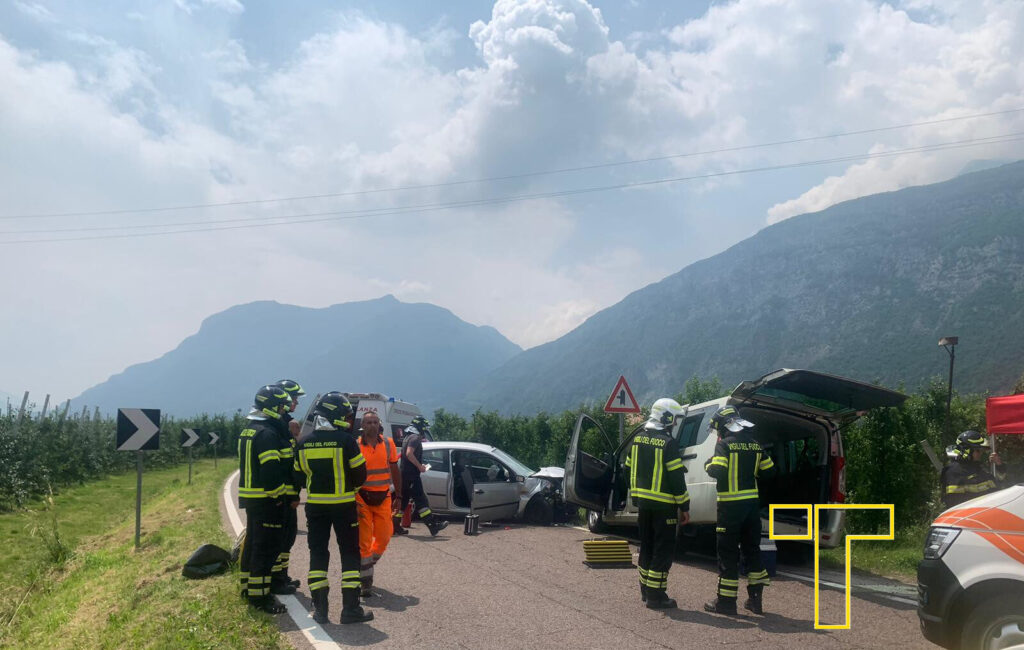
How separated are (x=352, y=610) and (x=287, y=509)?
1309 millimetres

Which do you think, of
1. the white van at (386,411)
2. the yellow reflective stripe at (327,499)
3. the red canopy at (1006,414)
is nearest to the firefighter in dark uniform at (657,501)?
the yellow reflective stripe at (327,499)

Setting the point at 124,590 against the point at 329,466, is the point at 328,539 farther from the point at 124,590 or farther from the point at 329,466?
the point at 124,590

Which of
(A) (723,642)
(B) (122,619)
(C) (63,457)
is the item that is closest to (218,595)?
(B) (122,619)

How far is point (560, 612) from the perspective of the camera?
6.73 meters

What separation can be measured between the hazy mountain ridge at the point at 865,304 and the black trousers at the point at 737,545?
86.4 metres

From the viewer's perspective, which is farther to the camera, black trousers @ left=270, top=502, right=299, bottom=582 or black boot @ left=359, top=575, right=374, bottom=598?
black boot @ left=359, top=575, right=374, bottom=598

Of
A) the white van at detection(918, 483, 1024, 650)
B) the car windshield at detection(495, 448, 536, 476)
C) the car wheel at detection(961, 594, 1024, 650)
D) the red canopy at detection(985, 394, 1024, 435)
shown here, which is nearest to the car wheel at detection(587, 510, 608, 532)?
the car windshield at detection(495, 448, 536, 476)

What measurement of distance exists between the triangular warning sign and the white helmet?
5.98 meters

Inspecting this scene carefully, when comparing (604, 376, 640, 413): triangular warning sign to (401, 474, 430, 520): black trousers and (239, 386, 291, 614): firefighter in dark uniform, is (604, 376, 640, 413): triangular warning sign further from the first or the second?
(239, 386, 291, 614): firefighter in dark uniform

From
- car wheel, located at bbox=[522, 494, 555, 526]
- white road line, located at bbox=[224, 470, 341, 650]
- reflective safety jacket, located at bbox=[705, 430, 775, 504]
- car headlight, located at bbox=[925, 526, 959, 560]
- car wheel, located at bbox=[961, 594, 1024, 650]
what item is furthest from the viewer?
car wheel, located at bbox=[522, 494, 555, 526]

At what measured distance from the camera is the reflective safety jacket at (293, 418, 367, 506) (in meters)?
6.48

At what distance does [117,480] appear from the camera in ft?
98.3

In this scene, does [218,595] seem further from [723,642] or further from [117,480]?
[117,480]

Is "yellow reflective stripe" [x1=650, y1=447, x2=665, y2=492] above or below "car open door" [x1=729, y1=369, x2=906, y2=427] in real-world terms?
below
